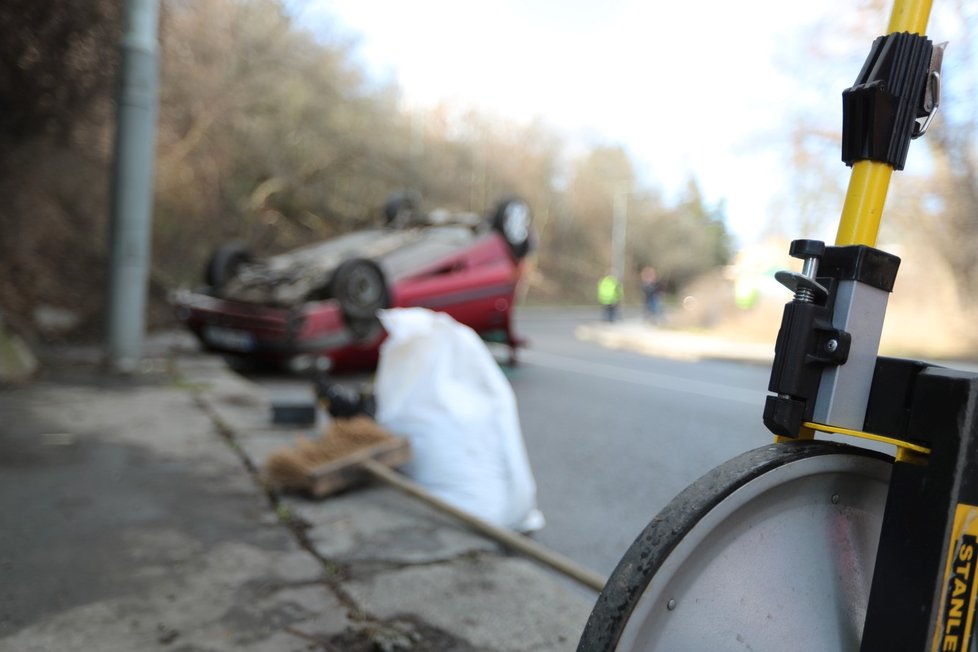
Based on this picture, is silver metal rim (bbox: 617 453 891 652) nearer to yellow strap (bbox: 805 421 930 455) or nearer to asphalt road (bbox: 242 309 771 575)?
yellow strap (bbox: 805 421 930 455)

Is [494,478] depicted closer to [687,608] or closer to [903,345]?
[687,608]

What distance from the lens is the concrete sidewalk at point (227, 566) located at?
208 centimetres

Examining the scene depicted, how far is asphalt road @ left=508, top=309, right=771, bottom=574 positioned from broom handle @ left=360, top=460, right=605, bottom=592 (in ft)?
1.81

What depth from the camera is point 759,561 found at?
3.57ft

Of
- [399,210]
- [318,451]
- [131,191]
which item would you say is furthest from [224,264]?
[318,451]

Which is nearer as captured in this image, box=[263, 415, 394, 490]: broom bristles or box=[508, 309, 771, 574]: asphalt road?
box=[263, 415, 394, 490]: broom bristles

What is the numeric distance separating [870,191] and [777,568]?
600 mm

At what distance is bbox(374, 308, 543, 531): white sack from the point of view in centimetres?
339

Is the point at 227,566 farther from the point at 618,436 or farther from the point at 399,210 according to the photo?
the point at 399,210

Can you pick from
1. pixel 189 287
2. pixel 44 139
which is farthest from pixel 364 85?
pixel 44 139

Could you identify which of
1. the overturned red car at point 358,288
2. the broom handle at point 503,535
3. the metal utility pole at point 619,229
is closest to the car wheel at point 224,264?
the overturned red car at point 358,288

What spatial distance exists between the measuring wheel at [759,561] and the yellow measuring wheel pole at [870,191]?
1.08 ft

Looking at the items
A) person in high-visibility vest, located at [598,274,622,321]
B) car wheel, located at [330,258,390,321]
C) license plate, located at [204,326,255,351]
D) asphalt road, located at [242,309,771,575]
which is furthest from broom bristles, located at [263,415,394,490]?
person in high-visibility vest, located at [598,274,622,321]

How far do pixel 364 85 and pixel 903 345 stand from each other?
19.3m
